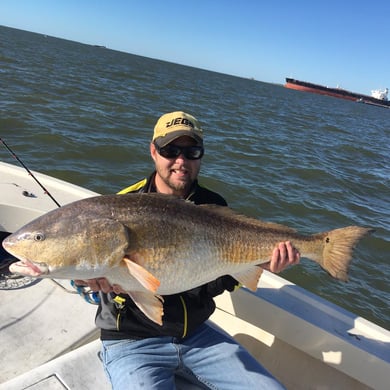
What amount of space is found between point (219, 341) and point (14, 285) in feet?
7.57

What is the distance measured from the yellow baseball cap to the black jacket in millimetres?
1092

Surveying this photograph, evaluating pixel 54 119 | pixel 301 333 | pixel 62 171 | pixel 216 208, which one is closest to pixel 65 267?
pixel 216 208

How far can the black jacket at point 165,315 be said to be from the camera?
109 inches

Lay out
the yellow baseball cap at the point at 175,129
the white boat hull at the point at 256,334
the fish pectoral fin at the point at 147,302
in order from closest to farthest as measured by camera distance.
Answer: the fish pectoral fin at the point at 147,302 < the yellow baseball cap at the point at 175,129 < the white boat hull at the point at 256,334

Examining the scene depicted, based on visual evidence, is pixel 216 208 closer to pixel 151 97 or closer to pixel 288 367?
pixel 288 367

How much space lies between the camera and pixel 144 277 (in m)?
2.10

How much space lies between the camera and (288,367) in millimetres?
3637

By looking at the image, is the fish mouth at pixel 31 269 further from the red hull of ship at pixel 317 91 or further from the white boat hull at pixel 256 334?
the red hull of ship at pixel 317 91

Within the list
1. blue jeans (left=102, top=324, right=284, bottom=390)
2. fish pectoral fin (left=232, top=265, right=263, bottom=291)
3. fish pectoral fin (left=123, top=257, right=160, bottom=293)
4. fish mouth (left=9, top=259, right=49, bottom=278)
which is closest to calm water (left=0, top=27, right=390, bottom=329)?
blue jeans (left=102, top=324, right=284, bottom=390)

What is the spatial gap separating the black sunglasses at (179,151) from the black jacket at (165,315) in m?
0.95

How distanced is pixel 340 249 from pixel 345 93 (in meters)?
121

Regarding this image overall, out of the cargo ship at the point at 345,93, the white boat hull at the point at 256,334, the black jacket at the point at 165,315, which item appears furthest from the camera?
the cargo ship at the point at 345,93

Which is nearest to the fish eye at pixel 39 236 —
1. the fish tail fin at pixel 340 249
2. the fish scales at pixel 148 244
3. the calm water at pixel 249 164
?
the fish scales at pixel 148 244

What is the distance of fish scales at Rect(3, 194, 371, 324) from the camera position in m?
2.07
